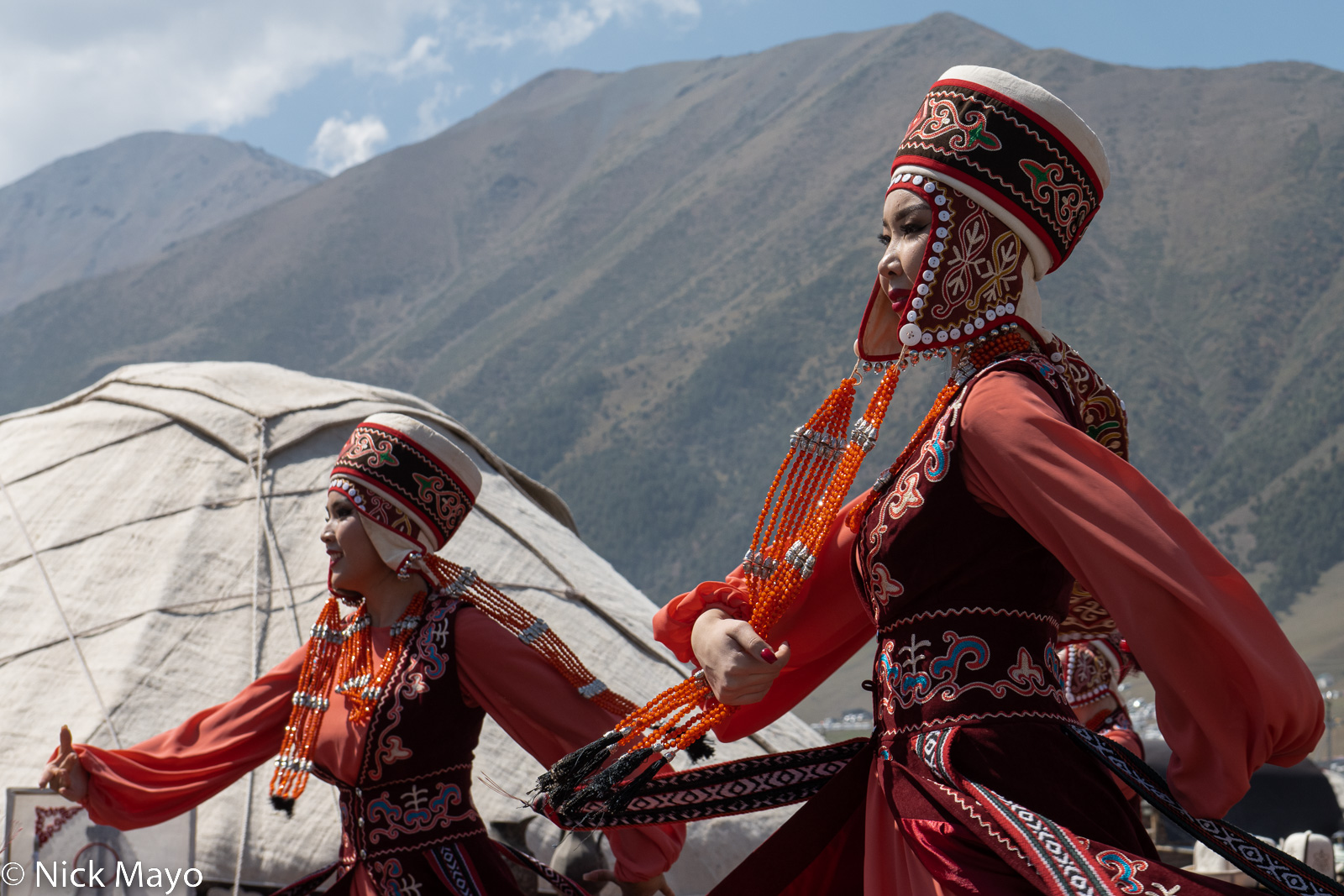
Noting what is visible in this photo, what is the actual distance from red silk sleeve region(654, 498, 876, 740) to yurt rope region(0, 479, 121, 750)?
3080mm

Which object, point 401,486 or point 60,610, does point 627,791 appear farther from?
point 60,610

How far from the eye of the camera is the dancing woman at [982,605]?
61.6 inches

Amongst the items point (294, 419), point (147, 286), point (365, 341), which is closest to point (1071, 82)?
point (365, 341)

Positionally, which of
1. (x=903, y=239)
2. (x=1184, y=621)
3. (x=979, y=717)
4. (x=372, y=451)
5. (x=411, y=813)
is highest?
(x=903, y=239)

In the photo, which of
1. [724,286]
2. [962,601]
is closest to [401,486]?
[962,601]

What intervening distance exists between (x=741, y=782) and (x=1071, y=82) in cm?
10461

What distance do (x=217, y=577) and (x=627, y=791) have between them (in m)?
3.62

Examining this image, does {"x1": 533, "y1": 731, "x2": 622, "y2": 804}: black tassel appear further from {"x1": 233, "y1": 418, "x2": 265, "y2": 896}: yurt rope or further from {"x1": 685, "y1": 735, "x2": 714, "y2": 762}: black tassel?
{"x1": 233, "y1": 418, "x2": 265, "y2": 896}: yurt rope

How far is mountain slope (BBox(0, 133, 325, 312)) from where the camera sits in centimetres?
16975

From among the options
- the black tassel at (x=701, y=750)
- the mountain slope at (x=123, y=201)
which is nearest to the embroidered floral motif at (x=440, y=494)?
the black tassel at (x=701, y=750)

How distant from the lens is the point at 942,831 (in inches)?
66.1

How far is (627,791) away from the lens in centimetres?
195

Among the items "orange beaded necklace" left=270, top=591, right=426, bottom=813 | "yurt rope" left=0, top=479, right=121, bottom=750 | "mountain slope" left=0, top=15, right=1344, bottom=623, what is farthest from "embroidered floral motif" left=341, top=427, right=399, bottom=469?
"mountain slope" left=0, top=15, right=1344, bottom=623

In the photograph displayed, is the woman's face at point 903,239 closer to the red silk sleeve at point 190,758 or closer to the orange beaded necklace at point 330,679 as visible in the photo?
the orange beaded necklace at point 330,679
